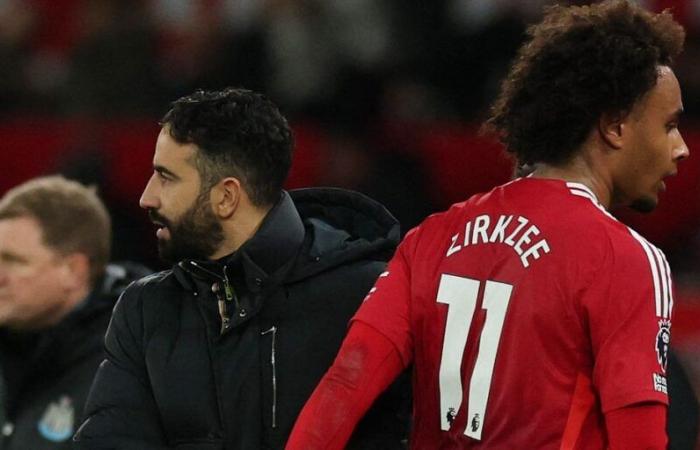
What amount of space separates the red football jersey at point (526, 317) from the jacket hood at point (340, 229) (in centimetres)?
32

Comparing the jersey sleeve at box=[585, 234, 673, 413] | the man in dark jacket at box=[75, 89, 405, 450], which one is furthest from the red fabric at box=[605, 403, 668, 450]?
the man in dark jacket at box=[75, 89, 405, 450]

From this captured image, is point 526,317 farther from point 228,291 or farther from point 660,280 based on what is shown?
point 228,291

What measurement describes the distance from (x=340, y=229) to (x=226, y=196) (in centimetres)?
33

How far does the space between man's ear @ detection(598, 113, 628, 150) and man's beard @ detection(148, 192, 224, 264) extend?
834 mm

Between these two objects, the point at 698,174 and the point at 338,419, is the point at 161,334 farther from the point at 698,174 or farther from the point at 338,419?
the point at 698,174

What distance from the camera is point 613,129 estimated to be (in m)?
2.71

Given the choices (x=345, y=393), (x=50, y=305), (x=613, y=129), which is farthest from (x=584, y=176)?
(x=50, y=305)

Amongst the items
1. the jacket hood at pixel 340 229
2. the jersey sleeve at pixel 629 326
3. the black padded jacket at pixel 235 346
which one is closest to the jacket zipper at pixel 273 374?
the black padded jacket at pixel 235 346

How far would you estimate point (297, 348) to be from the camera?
3.02 metres

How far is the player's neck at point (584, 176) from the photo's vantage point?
273cm

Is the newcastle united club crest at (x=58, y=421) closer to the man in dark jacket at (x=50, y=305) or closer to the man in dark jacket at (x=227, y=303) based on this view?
the man in dark jacket at (x=50, y=305)

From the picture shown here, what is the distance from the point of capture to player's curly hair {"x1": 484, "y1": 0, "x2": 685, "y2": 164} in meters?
2.69

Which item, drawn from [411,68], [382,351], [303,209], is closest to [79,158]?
[411,68]

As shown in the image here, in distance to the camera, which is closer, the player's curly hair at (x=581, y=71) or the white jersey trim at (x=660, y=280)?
the white jersey trim at (x=660, y=280)
